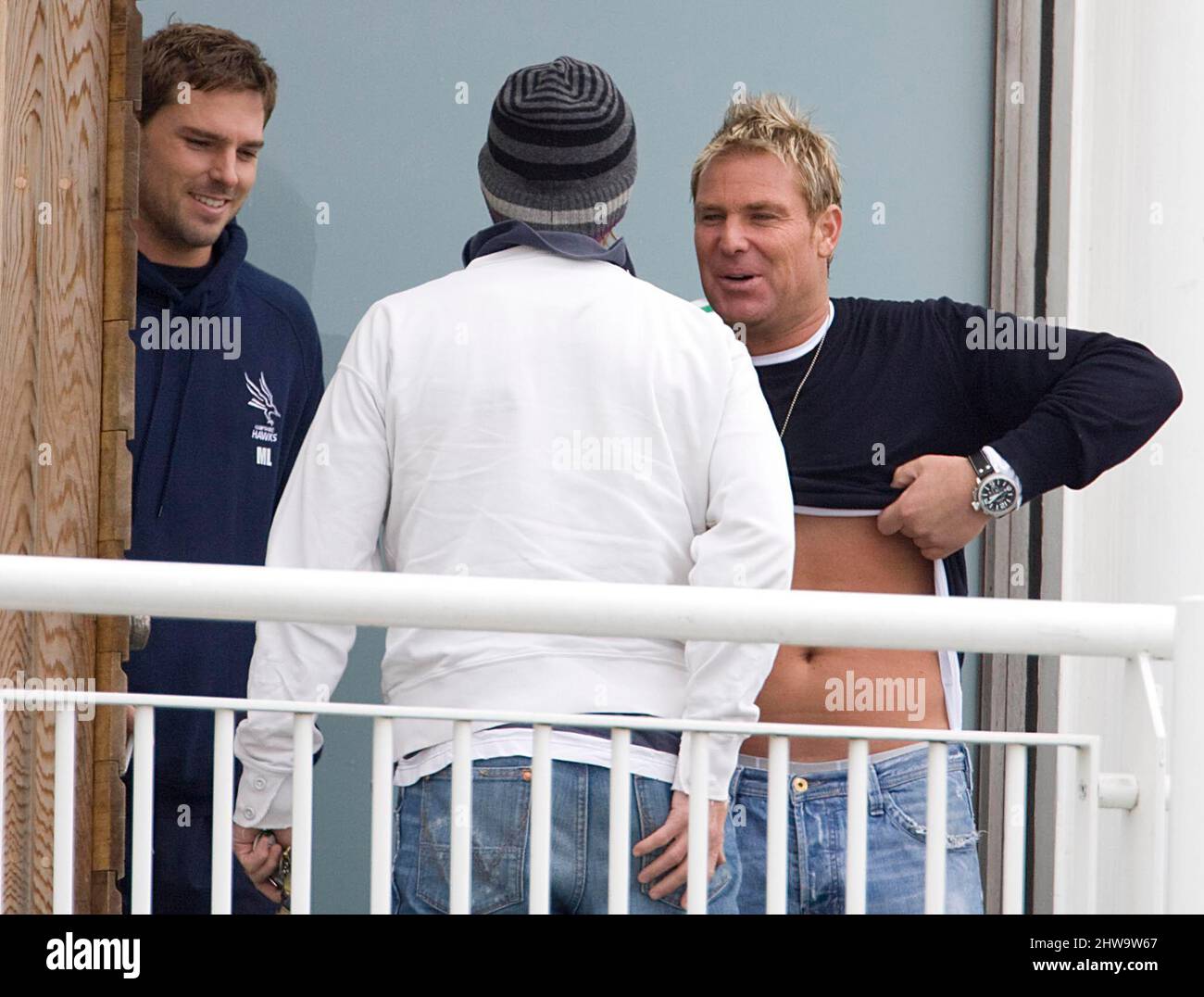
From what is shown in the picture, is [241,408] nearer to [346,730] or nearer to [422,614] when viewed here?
[346,730]

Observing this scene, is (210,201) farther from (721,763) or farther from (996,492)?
(721,763)

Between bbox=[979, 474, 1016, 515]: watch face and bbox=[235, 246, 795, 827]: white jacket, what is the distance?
490 millimetres

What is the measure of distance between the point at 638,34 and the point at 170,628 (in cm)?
136

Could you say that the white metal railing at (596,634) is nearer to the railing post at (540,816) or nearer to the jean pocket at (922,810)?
the railing post at (540,816)

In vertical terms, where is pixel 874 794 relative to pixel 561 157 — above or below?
below

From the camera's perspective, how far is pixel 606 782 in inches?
60.1

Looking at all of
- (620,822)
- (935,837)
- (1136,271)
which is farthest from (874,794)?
(1136,271)

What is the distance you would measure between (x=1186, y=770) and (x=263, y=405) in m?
1.79

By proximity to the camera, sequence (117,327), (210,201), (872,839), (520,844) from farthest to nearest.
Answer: (210,201), (117,327), (872,839), (520,844)

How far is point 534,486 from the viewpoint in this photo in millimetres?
1623

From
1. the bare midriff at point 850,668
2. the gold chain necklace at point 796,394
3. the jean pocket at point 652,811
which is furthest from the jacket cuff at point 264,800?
the gold chain necklace at point 796,394

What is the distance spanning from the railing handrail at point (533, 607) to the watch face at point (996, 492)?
0.91 m

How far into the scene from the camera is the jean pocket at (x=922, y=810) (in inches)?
73.8

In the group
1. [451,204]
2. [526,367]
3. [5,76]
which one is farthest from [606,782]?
[451,204]
